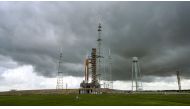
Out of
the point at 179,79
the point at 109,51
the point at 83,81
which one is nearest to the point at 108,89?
the point at 83,81

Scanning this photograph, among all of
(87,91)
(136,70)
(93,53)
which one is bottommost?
(87,91)

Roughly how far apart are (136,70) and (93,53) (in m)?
33.5

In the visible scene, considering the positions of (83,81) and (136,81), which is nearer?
(136,81)

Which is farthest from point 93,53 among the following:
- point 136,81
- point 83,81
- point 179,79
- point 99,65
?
point 179,79

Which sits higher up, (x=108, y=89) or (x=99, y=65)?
(x=99, y=65)

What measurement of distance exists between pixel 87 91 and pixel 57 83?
2242 centimetres

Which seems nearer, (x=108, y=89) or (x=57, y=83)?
(x=57, y=83)

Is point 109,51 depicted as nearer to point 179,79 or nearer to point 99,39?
point 99,39

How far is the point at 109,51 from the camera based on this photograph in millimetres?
175375

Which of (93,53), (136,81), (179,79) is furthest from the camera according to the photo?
(179,79)

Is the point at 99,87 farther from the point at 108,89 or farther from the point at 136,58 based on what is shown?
the point at 136,58

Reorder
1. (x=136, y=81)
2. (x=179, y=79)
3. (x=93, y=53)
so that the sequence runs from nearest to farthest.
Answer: (x=136, y=81) → (x=93, y=53) → (x=179, y=79)

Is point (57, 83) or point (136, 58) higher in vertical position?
point (136, 58)

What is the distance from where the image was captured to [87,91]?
180m
